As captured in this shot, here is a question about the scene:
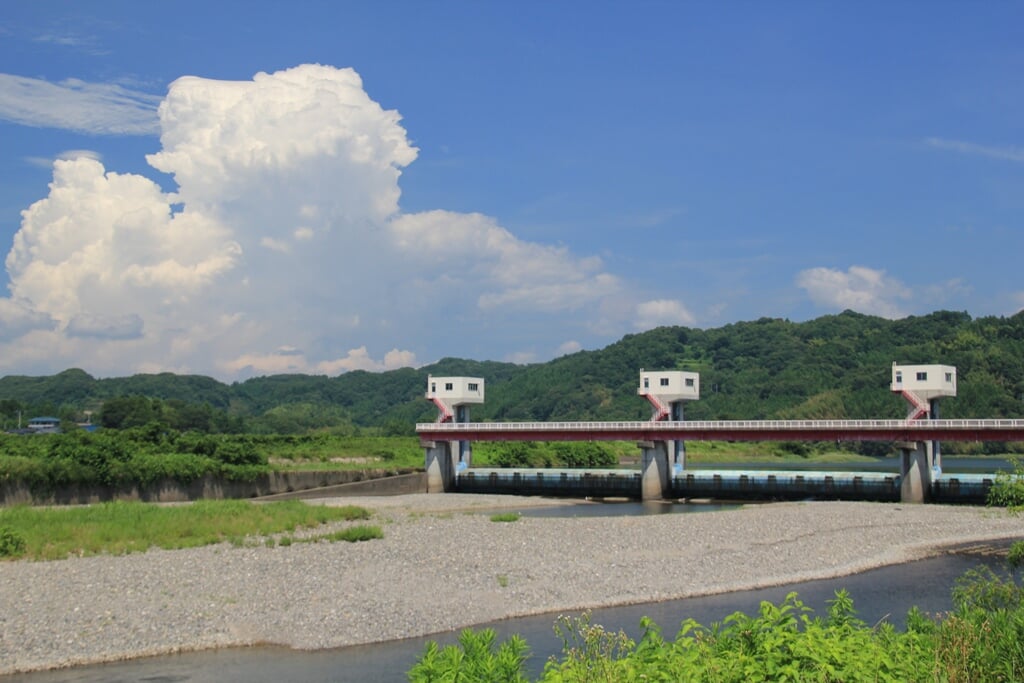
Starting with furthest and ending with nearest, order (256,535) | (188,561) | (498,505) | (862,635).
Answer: (498,505) → (256,535) → (188,561) → (862,635)

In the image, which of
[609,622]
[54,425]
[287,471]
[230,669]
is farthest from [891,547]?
[54,425]

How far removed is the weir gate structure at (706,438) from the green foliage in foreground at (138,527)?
25.9 metres

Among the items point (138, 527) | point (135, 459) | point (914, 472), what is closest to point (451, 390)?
point (135, 459)

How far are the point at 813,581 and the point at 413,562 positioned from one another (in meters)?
13.7

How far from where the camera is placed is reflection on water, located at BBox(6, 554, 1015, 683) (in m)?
20.8

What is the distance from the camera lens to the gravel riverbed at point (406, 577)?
2383cm

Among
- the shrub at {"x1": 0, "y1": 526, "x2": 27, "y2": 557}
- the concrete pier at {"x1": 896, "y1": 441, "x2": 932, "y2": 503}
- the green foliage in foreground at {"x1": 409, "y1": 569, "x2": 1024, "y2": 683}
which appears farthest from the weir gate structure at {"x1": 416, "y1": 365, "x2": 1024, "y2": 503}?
the green foliage in foreground at {"x1": 409, "y1": 569, "x2": 1024, "y2": 683}

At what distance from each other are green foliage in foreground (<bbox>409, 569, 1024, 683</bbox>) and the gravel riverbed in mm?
11696

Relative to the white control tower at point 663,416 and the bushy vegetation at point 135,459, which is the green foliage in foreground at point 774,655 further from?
the white control tower at point 663,416

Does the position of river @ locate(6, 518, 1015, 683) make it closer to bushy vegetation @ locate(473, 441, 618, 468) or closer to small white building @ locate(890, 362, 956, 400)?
small white building @ locate(890, 362, 956, 400)

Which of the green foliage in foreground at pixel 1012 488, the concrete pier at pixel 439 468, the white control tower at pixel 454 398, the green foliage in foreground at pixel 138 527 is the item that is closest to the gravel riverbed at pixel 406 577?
the green foliage in foreground at pixel 138 527

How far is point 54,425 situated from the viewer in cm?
14950

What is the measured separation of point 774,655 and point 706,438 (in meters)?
55.2

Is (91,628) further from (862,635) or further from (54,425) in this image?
(54,425)
